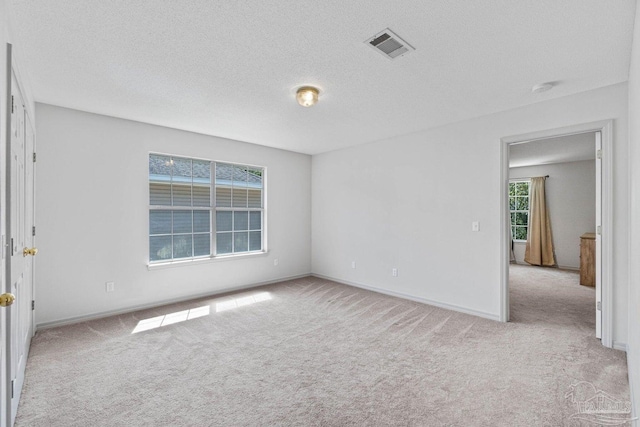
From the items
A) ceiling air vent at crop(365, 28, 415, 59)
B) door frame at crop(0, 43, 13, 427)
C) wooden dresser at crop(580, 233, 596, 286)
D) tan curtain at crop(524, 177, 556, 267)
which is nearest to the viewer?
door frame at crop(0, 43, 13, 427)

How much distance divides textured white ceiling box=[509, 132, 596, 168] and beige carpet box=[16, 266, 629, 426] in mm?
2742

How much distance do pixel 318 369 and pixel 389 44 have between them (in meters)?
2.59

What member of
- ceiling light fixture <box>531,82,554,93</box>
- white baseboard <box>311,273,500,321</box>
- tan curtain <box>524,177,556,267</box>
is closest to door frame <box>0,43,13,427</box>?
ceiling light fixture <box>531,82,554,93</box>

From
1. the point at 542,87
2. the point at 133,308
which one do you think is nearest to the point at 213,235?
the point at 133,308

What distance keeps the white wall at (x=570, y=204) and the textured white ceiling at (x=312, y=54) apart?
513 centimetres

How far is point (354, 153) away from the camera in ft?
17.3

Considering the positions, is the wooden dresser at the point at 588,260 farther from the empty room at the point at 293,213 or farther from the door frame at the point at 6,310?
the door frame at the point at 6,310

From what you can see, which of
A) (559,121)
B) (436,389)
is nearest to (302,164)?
(559,121)

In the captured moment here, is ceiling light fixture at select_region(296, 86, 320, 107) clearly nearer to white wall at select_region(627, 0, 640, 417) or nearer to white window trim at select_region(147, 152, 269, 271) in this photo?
white wall at select_region(627, 0, 640, 417)

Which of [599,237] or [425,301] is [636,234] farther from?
[425,301]

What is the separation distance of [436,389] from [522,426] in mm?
533

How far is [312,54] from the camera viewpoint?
2281 mm

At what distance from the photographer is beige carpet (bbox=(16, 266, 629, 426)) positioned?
1922 mm

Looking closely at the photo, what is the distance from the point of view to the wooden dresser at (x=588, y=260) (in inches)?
207
